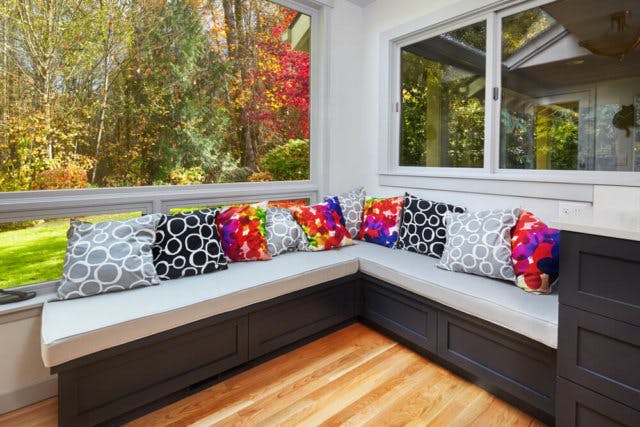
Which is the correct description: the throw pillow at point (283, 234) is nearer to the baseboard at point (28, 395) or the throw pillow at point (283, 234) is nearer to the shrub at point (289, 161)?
the shrub at point (289, 161)

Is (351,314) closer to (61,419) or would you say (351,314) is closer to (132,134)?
(61,419)

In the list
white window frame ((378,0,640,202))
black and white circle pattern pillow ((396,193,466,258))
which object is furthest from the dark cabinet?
black and white circle pattern pillow ((396,193,466,258))

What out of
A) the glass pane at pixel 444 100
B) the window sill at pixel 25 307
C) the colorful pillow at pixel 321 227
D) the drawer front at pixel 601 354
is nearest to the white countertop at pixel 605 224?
the drawer front at pixel 601 354

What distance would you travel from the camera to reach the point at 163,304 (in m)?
1.76

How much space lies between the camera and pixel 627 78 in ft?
6.47

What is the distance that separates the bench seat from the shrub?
866 mm

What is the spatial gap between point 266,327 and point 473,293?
3.84 feet

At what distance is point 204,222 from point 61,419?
1180 millimetres

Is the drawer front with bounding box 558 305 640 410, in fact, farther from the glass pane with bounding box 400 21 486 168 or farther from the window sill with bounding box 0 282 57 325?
the window sill with bounding box 0 282 57 325

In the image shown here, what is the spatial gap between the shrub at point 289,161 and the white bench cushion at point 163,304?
0.92 meters

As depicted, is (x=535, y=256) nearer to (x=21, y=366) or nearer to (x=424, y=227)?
(x=424, y=227)

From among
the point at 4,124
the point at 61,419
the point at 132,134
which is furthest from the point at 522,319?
the point at 4,124

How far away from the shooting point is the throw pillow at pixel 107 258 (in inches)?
71.7

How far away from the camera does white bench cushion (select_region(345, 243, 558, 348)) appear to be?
1623 millimetres
